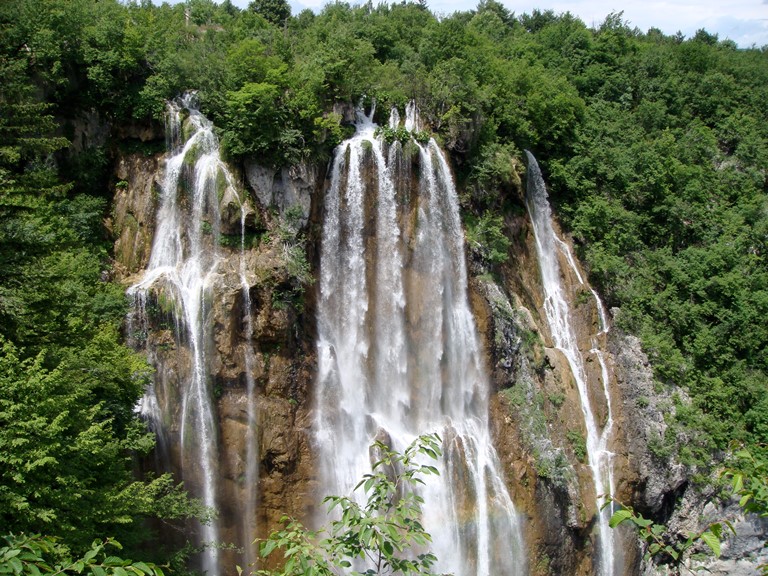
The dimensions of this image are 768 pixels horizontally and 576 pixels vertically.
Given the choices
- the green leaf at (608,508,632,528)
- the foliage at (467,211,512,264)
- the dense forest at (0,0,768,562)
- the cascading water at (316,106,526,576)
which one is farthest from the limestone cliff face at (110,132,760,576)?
the green leaf at (608,508,632,528)

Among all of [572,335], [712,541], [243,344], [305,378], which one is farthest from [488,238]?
[712,541]

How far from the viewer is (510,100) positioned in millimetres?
28750

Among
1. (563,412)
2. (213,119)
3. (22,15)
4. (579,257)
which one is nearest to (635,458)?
(563,412)

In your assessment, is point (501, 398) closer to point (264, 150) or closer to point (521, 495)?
point (521, 495)

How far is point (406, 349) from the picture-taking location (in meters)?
22.9

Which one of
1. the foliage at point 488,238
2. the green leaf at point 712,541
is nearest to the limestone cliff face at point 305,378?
the foliage at point 488,238

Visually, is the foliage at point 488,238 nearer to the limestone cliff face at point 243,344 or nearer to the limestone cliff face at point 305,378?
the limestone cliff face at point 305,378

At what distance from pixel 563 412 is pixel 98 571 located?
→ 74.1 feet

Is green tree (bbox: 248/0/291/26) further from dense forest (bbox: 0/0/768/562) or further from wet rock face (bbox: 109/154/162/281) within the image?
wet rock face (bbox: 109/154/162/281)

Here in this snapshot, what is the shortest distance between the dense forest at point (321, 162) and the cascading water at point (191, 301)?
2.88ft

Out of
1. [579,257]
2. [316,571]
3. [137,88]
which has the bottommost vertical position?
[316,571]

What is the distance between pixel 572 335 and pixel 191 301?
1606cm

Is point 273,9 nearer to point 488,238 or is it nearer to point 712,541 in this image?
point 488,238

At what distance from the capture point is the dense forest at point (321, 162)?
12.5 m
